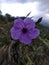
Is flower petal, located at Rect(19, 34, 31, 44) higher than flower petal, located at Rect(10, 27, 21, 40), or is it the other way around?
flower petal, located at Rect(10, 27, 21, 40)

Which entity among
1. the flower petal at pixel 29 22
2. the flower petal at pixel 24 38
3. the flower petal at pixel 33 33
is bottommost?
the flower petal at pixel 24 38

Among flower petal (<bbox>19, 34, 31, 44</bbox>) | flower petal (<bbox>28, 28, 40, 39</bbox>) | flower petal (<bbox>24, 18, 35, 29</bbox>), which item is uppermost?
flower petal (<bbox>24, 18, 35, 29</bbox>)

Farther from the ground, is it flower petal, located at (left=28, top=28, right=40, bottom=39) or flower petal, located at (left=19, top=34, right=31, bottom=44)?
flower petal, located at (left=28, top=28, right=40, bottom=39)

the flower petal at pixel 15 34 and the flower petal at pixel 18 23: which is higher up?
the flower petal at pixel 18 23

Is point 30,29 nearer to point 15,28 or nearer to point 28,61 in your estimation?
point 15,28

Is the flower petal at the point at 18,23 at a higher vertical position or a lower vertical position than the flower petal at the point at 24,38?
higher

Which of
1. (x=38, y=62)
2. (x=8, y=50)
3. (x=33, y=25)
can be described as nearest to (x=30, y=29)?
(x=33, y=25)

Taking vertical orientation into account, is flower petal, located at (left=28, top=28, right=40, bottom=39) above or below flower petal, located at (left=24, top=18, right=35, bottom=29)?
below

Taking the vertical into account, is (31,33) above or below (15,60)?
→ above
